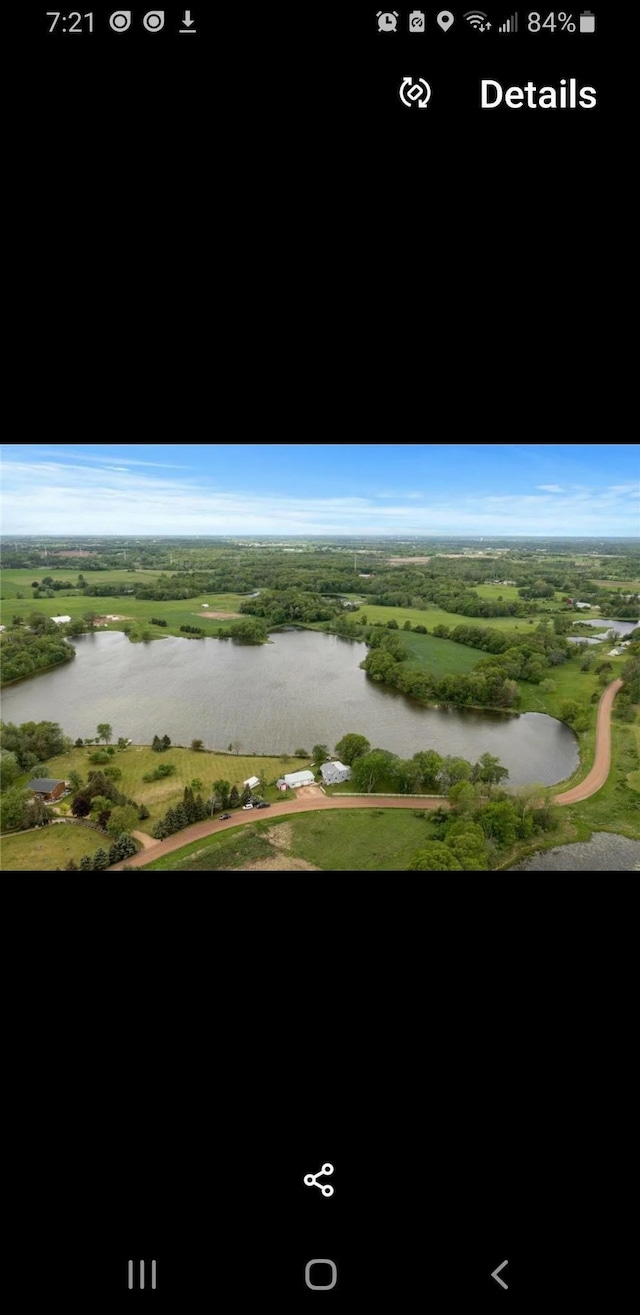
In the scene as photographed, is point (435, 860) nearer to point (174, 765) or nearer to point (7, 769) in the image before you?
point (174, 765)

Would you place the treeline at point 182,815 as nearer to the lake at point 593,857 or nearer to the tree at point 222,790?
the tree at point 222,790

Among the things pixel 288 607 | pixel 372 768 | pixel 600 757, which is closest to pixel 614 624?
pixel 600 757

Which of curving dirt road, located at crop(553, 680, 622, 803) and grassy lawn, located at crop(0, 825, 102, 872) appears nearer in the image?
grassy lawn, located at crop(0, 825, 102, 872)
